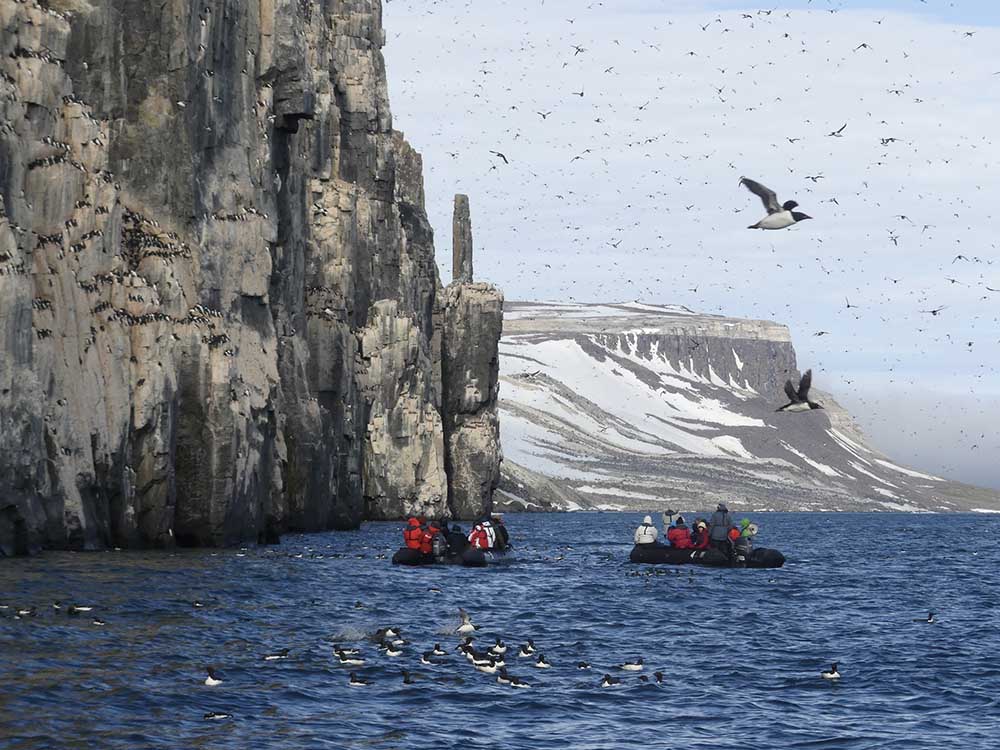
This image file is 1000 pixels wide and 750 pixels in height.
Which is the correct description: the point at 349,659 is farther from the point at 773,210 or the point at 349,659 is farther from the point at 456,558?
the point at 456,558

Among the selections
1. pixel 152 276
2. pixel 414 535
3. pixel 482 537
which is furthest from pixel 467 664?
pixel 482 537

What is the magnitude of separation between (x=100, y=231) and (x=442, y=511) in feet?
238

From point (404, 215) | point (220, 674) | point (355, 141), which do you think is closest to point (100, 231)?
point (220, 674)

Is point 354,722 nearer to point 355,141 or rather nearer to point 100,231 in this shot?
point 100,231

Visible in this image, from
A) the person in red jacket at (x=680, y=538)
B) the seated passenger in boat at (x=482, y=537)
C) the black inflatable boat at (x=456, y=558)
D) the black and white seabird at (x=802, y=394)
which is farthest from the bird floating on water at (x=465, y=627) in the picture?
the person in red jacket at (x=680, y=538)

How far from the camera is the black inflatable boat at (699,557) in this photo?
64.2 m

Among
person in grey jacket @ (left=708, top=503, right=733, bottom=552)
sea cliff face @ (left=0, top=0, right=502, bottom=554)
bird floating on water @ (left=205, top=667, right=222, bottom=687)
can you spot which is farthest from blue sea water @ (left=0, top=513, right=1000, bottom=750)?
person in grey jacket @ (left=708, top=503, right=733, bottom=552)

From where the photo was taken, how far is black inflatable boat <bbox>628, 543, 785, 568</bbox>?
211 ft

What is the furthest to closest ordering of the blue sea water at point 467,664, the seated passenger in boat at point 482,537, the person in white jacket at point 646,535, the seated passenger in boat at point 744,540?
the person in white jacket at point 646,535
the seated passenger in boat at point 744,540
the seated passenger in boat at point 482,537
the blue sea water at point 467,664

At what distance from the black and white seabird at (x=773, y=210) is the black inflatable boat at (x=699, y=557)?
25064 mm

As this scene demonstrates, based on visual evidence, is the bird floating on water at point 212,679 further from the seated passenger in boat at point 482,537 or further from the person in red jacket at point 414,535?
the seated passenger in boat at point 482,537

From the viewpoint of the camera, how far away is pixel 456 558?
63.8 m

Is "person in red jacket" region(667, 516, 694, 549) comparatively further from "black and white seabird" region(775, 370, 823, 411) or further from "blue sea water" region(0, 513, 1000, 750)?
"black and white seabird" region(775, 370, 823, 411)

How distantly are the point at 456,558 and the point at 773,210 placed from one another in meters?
26.6
